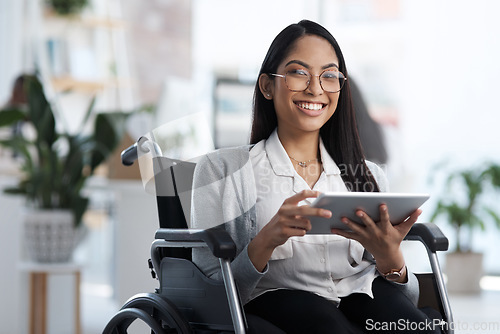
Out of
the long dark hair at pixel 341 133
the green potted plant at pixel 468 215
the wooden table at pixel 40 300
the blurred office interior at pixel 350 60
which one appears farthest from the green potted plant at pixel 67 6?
the long dark hair at pixel 341 133

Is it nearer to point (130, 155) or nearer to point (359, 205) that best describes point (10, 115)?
point (130, 155)

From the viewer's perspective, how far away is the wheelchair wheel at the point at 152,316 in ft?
4.13

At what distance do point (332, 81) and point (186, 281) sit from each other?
440 mm

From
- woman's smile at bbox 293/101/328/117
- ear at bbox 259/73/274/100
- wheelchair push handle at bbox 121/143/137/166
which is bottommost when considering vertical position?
wheelchair push handle at bbox 121/143/137/166

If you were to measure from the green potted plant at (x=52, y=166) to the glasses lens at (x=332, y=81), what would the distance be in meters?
1.67

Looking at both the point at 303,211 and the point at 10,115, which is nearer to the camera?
the point at 303,211

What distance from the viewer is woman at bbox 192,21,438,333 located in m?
1.23

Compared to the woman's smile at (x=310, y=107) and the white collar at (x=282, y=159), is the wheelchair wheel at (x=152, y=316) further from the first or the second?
the woman's smile at (x=310, y=107)

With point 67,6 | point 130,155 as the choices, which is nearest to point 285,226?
point 130,155

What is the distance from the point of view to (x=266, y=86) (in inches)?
52.1

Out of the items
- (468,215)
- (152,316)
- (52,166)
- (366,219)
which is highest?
(366,219)

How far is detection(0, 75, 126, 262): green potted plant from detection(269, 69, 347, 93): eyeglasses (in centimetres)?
165

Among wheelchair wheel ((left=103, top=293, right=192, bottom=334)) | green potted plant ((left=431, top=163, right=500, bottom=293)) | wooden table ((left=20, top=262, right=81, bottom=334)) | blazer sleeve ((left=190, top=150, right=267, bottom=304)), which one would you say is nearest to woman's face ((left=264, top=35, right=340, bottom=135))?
blazer sleeve ((left=190, top=150, right=267, bottom=304))

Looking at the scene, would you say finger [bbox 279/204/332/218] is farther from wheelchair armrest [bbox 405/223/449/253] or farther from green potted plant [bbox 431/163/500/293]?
green potted plant [bbox 431/163/500/293]
